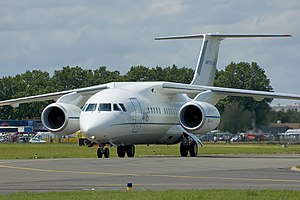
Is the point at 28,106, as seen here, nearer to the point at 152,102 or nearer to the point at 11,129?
the point at 11,129

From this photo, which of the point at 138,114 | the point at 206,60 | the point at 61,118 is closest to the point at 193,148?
the point at 138,114

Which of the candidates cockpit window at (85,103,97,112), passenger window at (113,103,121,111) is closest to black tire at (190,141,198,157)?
passenger window at (113,103,121,111)

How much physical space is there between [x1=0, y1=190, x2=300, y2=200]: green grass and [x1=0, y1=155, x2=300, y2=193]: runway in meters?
1.59

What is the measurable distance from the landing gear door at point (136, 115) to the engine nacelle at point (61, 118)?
11.0 feet

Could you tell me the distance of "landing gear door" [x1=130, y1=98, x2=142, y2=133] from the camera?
143 feet

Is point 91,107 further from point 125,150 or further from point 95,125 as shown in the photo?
point 125,150

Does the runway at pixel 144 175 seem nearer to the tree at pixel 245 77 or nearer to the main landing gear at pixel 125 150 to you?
the main landing gear at pixel 125 150

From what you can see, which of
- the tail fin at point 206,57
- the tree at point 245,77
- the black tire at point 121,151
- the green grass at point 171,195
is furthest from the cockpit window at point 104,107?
the tree at point 245,77

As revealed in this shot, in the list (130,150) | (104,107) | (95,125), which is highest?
(104,107)

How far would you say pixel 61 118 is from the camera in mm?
46156

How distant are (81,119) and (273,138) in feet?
166

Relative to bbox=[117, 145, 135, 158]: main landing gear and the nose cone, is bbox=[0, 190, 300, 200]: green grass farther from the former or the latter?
bbox=[117, 145, 135, 158]: main landing gear

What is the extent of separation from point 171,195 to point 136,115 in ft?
74.8

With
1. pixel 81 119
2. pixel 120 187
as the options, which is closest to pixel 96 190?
pixel 120 187
